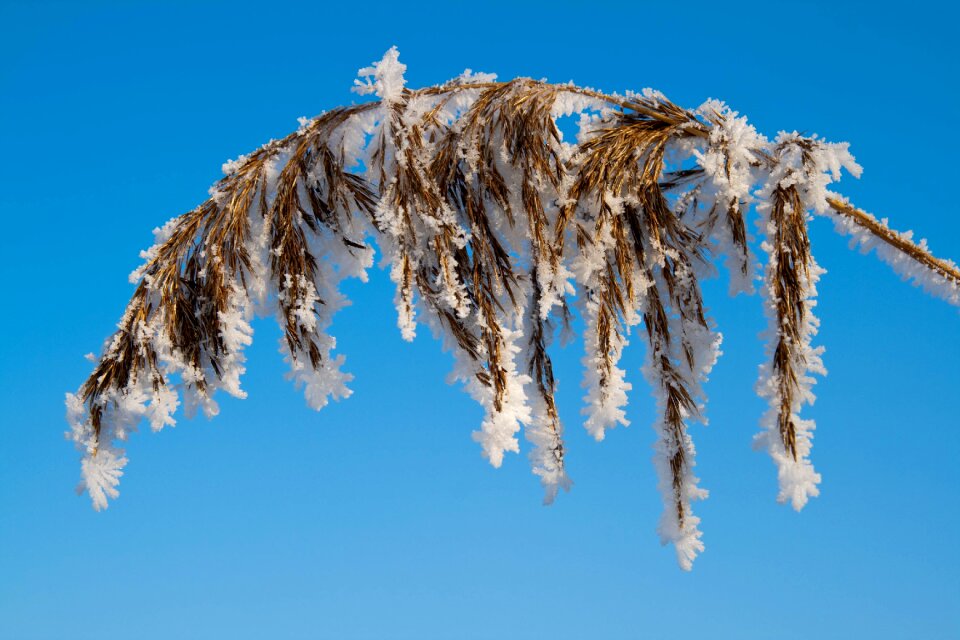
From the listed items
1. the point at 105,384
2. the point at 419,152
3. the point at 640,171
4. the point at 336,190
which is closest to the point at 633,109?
the point at 640,171

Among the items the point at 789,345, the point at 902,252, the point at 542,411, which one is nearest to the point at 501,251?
the point at 542,411

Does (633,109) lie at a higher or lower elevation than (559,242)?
higher

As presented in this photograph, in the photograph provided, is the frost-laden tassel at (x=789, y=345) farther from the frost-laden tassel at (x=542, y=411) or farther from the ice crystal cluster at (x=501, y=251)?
the frost-laden tassel at (x=542, y=411)

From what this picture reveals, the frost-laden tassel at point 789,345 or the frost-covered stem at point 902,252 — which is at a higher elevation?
the frost-covered stem at point 902,252

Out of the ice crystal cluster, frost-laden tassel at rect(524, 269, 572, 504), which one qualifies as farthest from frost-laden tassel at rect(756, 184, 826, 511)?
frost-laden tassel at rect(524, 269, 572, 504)

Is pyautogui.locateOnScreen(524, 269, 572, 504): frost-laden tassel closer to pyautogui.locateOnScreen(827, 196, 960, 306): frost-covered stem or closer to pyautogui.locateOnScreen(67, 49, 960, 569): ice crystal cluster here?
pyautogui.locateOnScreen(67, 49, 960, 569): ice crystal cluster

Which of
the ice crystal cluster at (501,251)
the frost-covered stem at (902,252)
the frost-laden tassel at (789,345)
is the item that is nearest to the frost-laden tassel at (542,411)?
the ice crystal cluster at (501,251)

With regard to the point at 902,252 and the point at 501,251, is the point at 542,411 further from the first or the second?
the point at 902,252

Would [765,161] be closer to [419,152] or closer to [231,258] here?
[419,152]
